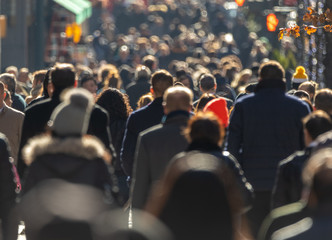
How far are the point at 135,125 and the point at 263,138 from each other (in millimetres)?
1488

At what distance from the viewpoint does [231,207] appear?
6.59m

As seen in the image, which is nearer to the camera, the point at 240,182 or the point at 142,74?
the point at 240,182

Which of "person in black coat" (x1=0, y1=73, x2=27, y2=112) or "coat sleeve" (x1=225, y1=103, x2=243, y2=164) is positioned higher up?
"coat sleeve" (x1=225, y1=103, x2=243, y2=164)

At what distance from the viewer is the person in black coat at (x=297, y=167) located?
834 cm

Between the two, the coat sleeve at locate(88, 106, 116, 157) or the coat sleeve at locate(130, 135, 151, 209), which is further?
the coat sleeve at locate(88, 106, 116, 157)

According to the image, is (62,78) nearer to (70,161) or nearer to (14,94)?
(70,161)

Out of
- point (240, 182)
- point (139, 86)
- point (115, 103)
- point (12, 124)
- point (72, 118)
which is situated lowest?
point (139, 86)

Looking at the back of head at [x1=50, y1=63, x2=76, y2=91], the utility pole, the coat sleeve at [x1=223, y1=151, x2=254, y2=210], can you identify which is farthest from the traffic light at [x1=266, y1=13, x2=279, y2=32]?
the coat sleeve at [x1=223, y1=151, x2=254, y2=210]

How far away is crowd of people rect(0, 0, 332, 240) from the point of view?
19.3 ft

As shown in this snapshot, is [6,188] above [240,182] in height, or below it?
below

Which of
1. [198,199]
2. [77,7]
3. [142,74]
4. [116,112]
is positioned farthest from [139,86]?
[77,7]

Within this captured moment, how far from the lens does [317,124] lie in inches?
328

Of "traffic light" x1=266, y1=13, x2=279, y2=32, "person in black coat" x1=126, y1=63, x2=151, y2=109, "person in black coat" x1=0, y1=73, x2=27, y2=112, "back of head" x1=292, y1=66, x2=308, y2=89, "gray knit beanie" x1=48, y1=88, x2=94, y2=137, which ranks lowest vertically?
"traffic light" x1=266, y1=13, x2=279, y2=32

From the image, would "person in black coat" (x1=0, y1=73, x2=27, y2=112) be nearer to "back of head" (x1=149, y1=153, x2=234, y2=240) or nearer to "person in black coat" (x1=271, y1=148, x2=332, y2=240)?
"back of head" (x1=149, y1=153, x2=234, y2=240)
